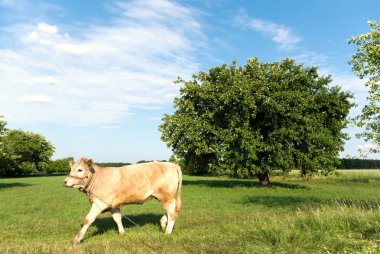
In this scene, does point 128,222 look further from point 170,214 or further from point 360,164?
point 360,164

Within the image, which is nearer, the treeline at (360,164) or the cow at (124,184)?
the cow at (124,184)

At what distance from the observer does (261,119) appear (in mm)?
36562

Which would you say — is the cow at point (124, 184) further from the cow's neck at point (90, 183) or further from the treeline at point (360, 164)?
the treeline at point (360, 164)

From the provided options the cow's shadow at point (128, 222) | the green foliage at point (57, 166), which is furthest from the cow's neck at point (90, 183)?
the green foliage at point (57, 166)

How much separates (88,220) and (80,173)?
1.54 meters

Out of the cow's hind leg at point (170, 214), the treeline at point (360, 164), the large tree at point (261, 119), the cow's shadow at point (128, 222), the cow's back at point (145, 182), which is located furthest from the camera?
the treeline at point (360, 164)

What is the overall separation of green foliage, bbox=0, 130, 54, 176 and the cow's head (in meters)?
77.7

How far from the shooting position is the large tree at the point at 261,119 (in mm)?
33844

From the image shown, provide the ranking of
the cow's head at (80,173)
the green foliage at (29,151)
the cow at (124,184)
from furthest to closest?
the green foliage at (29,151) → the cow at (124,184) → the cow's head at (80,173)

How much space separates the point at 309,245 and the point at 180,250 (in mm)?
3338

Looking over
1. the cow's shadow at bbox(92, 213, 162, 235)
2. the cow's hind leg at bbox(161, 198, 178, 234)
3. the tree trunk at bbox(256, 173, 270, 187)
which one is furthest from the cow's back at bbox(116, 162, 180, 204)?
the tree trunk at bbox(256, 173, 270, 187)

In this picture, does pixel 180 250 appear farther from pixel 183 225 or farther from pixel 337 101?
pixel 337 101

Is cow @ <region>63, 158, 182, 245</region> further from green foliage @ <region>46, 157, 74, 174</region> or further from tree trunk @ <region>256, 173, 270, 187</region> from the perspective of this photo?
green foliage @ <region>46, 157, 74, 174</region>

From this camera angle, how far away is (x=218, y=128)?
35500 millimetres
